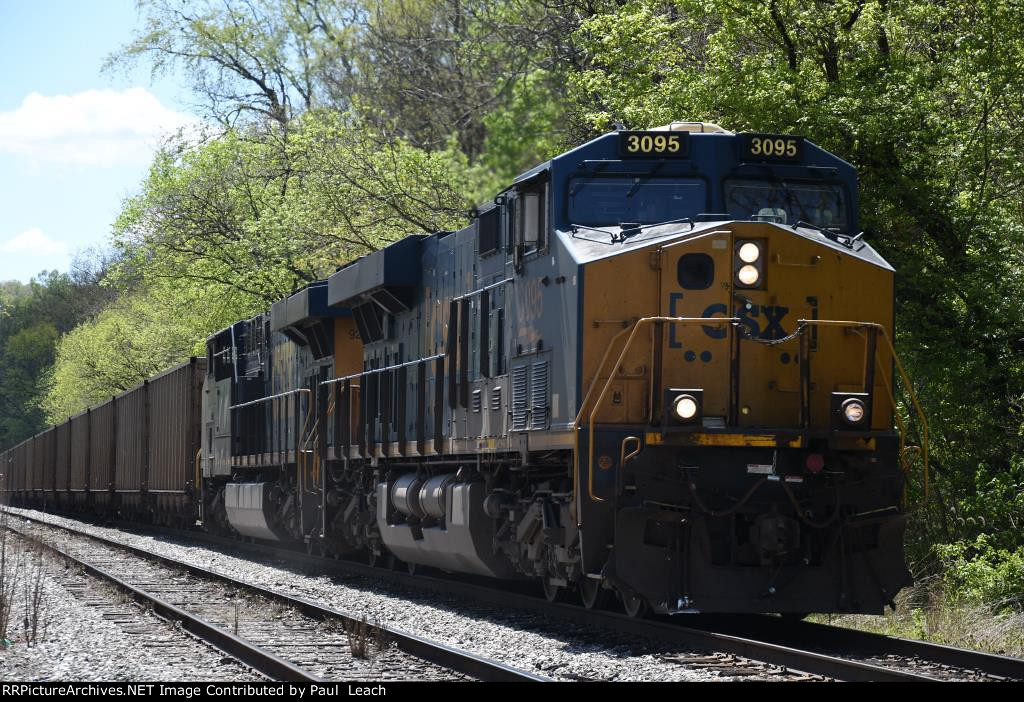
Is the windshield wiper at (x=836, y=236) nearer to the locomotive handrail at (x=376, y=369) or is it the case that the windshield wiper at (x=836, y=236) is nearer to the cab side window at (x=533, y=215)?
the cab side window at (x=533, y=215)

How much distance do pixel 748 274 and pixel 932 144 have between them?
221 inches

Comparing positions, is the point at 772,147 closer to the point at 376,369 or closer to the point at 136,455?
the point at 376,369

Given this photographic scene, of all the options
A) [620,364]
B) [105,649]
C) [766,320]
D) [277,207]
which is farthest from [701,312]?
[277,207]

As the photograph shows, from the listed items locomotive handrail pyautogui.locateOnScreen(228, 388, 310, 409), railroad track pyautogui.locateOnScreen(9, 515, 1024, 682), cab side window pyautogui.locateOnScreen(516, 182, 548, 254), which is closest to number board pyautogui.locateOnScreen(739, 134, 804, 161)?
cab side window pyautogui.locateOnScreen(516, 182, 548, 254)

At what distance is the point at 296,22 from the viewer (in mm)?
43312

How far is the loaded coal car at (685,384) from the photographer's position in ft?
31.9

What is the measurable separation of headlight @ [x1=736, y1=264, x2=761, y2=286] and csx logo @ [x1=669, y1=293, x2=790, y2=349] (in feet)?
0.66

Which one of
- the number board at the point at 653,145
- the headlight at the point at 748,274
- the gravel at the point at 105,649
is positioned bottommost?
the gravel at the point at 105,649

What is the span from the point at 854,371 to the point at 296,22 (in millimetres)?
36176

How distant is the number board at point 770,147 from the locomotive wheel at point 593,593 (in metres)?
3.79

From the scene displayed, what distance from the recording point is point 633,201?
10.7 m

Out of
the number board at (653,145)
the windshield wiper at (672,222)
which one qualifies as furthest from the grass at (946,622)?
the number board at (653,145)

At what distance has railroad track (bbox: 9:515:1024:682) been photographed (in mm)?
8234

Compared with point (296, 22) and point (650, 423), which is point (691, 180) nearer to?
point (650, 423)
